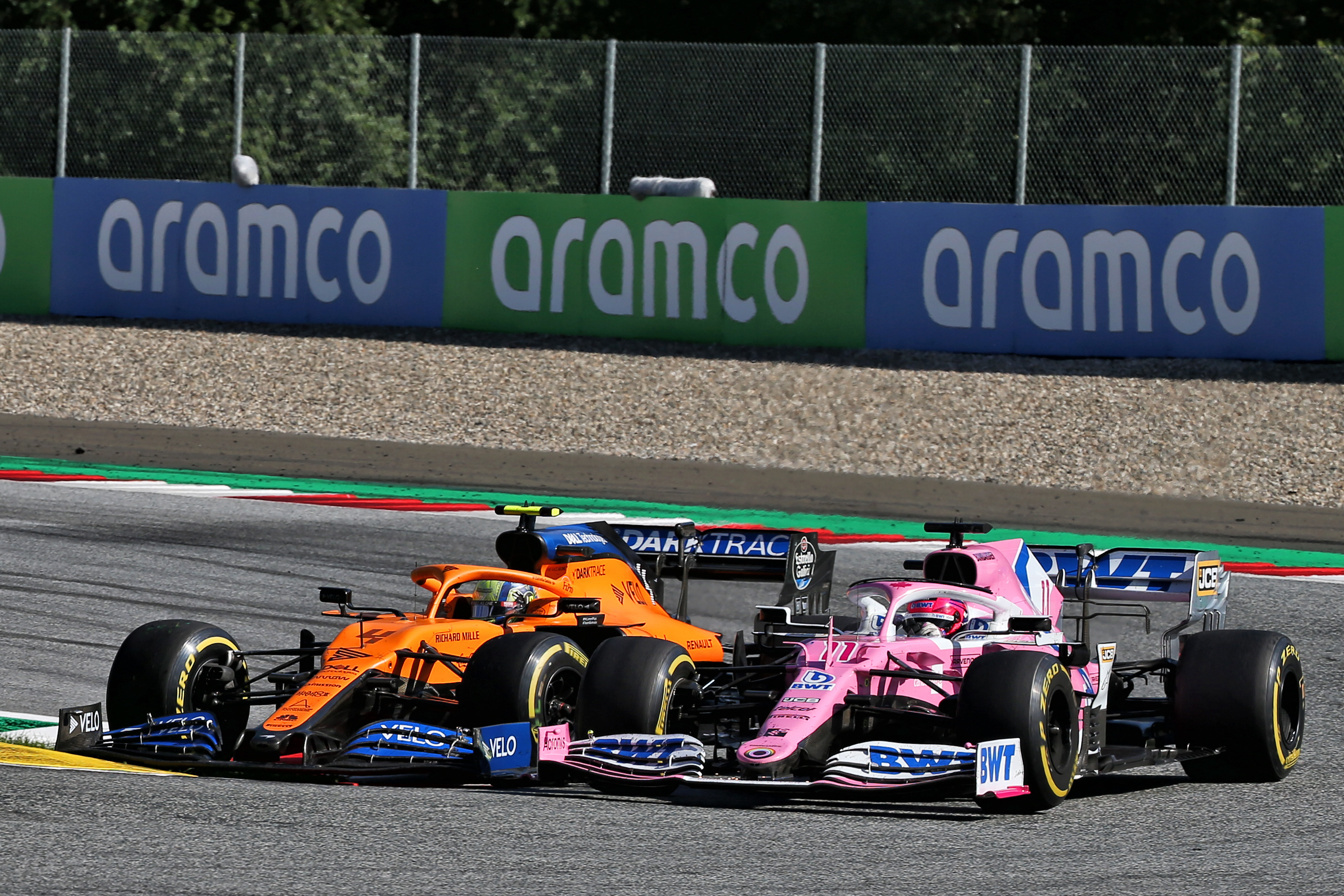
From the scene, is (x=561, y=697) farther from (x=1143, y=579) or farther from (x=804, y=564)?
(x=1143, y=579)

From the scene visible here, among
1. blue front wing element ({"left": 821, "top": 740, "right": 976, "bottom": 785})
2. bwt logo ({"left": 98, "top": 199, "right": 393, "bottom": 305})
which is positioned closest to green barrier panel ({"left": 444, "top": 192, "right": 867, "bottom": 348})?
bwt logo ({"left": 98, "top": 199, "right": 393, "bottom": 305})

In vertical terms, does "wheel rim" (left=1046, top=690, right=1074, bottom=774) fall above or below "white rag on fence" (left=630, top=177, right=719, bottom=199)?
below

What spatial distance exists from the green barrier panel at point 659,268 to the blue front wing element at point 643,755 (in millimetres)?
12214

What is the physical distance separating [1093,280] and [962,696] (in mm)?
11409

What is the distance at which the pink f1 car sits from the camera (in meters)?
7.25

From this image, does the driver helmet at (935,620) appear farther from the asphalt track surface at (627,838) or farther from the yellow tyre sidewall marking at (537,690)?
the yellow tyre sidewall marking at (537,690)

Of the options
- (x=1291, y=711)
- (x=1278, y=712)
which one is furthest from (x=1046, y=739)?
(x=1291, y=711)

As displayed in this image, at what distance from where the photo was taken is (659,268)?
65.2 feet

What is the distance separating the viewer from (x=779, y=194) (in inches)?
784

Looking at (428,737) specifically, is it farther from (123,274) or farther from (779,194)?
(123,274)

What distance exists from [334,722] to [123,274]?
14704 mm

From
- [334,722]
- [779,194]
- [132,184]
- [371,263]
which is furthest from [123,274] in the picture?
[334,722]

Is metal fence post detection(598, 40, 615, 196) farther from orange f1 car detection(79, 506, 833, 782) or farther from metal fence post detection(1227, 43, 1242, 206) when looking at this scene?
orange f1 car detection(79, 506, 833, 782)

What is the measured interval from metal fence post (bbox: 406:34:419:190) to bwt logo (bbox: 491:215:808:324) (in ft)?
4.21
